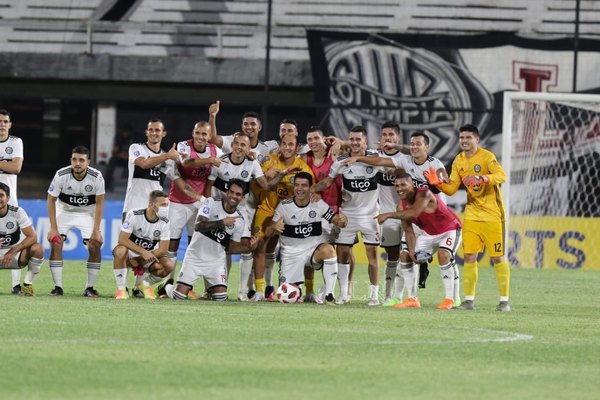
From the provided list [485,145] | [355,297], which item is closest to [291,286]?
[355,297]

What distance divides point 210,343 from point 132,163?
599cm

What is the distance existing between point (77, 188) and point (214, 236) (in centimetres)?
164

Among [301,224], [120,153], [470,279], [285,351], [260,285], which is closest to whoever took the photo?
[285,351]

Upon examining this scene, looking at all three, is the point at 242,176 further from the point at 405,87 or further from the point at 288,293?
the point at 405,87

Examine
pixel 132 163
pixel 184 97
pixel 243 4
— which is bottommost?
pixel 132 163

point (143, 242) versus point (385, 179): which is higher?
point (385, 179)

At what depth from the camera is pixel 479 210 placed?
14.0m

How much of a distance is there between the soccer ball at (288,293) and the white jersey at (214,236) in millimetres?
709

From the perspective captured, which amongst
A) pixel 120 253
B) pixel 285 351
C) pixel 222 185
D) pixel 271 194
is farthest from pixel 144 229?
pixel 285 351

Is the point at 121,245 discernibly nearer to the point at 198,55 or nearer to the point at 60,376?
the point at 60,376

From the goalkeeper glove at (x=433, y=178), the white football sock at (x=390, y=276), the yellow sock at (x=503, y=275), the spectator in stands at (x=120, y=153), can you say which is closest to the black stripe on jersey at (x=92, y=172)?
the white football sock at (x=390, y=276)

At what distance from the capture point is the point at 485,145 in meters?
26.8

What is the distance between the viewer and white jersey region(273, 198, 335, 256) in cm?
1470

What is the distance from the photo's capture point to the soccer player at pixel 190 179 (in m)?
14.9
